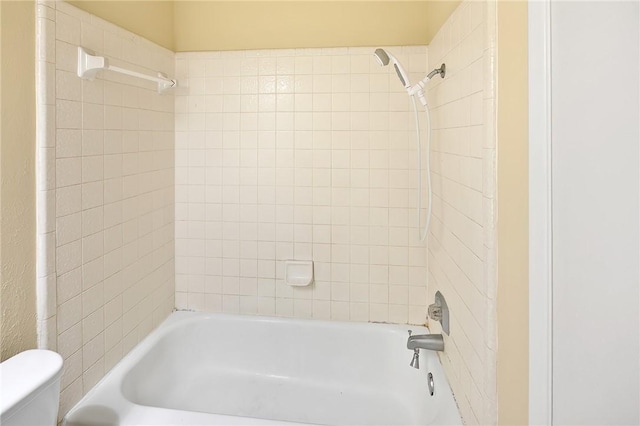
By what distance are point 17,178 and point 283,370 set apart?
4.88 ft

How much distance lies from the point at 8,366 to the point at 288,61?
1694 mm

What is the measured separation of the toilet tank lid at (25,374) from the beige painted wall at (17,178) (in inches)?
3.8

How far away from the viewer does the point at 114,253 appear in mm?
1716

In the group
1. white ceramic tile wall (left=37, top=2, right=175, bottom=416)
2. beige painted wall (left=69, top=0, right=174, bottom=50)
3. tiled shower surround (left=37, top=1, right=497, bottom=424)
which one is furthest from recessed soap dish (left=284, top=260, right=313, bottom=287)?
beige painted wall (left=69, top=0, right=174, bottom=50)

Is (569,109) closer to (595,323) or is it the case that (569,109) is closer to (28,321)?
(595,323)

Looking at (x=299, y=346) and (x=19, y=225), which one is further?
(x=299, y=346)

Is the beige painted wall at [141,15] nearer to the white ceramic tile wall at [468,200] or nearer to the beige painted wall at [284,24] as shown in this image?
the beige painted wall at [284,24]

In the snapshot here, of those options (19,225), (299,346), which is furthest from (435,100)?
(19,225)

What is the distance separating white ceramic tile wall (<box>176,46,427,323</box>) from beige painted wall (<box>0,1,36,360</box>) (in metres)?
1.01

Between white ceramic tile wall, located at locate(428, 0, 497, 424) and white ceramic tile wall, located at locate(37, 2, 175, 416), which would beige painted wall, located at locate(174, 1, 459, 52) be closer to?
white ceramic tile wall, located at locate(37, 2, 175, 416)

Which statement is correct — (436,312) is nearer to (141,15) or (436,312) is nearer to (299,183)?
(299,183)

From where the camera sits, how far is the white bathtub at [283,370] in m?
1.94

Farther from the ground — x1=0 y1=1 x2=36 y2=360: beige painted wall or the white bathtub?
x1=0 y1=1 x2=36 y2=360: beige painted wall

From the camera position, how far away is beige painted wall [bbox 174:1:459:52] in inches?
82.0
